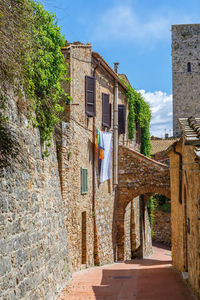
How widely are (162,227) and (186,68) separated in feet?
55.1

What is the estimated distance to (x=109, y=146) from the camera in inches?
655

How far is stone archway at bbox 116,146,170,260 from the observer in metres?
18.4

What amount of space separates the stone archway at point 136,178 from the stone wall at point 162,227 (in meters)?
10.4

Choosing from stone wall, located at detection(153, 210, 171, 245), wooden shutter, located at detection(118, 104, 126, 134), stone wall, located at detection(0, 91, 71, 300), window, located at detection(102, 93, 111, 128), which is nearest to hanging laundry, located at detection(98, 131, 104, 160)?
window, located at detection(102, 93, 111, 128)

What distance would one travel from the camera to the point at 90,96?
14.1 meters

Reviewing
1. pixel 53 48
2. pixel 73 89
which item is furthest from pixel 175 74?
pixel 53 48

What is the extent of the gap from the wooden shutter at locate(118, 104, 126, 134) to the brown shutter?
7.09 feet

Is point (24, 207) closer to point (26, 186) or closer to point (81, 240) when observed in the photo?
point (26, 186)

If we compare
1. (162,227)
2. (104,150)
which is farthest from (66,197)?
(162,227)

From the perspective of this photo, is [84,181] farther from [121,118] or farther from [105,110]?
[121,118]

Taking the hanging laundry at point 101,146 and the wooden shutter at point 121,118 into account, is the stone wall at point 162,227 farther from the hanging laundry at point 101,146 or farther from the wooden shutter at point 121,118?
the hanging laundry at point 101,146

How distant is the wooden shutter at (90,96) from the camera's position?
547 inches

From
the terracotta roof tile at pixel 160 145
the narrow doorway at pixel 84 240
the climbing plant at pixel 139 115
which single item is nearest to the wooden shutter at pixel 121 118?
the climbing plant at pixel 139 115

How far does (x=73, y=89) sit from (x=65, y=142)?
2.27 m
